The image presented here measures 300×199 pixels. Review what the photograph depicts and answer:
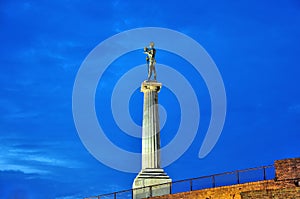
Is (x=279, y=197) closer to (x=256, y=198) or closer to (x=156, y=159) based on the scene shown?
(x=256, y=198)

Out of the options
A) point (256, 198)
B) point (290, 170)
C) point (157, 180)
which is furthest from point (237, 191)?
point (157, 180)

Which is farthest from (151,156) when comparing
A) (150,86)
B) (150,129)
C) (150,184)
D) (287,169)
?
(287,169)

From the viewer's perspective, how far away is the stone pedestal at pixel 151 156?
2781 cm

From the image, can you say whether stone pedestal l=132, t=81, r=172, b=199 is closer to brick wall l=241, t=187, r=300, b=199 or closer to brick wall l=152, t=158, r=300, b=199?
brick wall l=152, t=158, r=300, b=199

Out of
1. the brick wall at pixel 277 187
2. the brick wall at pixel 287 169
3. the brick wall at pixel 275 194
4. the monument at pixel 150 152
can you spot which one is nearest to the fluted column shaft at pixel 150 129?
the monument at pixel 150 152

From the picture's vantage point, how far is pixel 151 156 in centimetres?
2983

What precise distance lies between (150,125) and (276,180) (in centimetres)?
1297

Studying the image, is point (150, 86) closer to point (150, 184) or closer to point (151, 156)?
point (151, 156)

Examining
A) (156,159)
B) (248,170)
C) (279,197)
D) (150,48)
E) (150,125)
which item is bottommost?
(279,197)

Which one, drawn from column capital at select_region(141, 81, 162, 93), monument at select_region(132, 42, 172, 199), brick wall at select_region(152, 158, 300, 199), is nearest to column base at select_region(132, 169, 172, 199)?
monument at select_region(132, 42, 172, 199)

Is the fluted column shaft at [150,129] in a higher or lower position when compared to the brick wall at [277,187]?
higher

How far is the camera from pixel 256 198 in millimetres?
19188

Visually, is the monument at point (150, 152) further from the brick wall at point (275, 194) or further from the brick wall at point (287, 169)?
the brick wall at point (287, 169)

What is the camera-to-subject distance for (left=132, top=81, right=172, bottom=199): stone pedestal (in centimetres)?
2781
